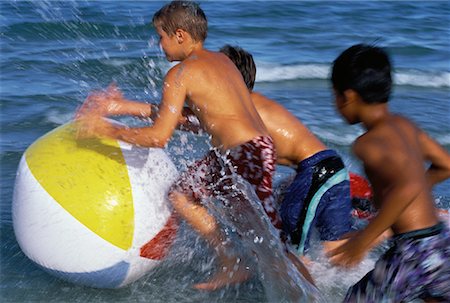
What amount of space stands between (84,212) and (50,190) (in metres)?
0.24

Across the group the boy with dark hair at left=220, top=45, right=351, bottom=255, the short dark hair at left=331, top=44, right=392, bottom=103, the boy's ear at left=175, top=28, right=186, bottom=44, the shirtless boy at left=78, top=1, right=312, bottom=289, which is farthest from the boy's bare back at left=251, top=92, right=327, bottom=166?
the short dark hair at left=331, top=44, right=392, bottom=103

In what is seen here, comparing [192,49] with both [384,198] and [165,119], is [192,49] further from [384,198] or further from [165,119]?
[384,198]

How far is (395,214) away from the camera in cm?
335

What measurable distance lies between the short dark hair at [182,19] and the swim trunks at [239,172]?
720 millimetres

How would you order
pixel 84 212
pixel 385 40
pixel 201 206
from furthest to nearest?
pixel 385 40 → pixel 201 206 → pixel 84 212

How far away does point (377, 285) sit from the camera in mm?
3531

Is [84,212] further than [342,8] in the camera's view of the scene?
No

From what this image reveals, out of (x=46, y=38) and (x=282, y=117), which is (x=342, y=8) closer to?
(x=46, y=38)

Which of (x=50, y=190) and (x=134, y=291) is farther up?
(x=50, y=190)

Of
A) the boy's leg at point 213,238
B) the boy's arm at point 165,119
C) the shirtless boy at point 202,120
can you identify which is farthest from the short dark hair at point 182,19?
the boy's leg at point 213,238

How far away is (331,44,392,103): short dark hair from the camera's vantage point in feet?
12.0

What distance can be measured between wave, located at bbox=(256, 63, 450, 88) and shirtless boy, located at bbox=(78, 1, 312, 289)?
574 centimetres

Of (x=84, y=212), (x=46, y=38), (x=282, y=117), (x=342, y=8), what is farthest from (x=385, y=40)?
(x=84, y=212)

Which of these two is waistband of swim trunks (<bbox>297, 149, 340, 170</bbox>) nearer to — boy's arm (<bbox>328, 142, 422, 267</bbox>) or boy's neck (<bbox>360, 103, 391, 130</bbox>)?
boy's neck (<bbox>360, 103, 391, 130</bbox>)
